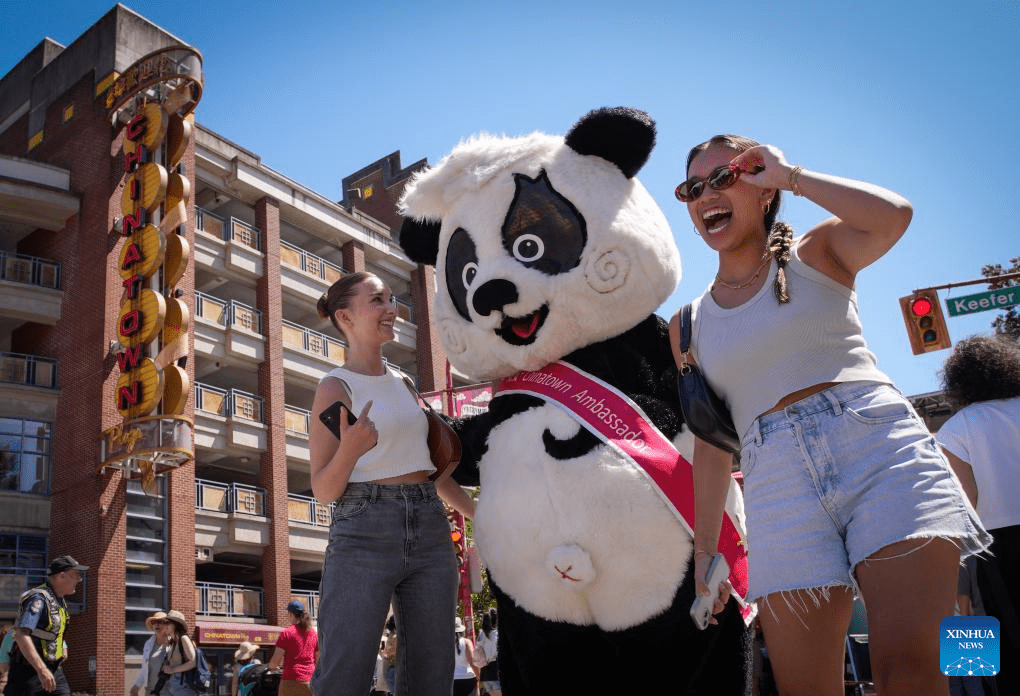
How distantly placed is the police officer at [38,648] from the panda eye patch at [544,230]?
14.8 ft

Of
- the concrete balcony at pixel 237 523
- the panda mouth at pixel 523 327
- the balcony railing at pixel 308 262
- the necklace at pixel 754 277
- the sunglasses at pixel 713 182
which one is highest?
the balcony railing at pixel 308 262

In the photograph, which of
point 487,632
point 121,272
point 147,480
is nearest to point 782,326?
point 487,632

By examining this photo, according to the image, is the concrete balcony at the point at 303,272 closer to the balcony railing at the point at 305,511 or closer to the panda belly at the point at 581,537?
the balcony railing at the point at 305,511

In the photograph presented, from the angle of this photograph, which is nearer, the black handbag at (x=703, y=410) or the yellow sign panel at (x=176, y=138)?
the black handbag at (x=703, y=410)

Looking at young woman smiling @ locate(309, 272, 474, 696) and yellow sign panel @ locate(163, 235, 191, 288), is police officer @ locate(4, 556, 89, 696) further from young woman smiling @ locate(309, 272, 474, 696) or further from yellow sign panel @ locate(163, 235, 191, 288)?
yellow sign panel @ locate(163, 235, 191, 288)

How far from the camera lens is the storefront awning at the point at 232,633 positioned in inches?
824

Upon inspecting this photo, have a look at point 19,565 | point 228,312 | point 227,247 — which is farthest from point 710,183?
point 227,247

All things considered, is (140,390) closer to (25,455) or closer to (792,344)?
(25,455)

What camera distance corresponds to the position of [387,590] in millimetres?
3387

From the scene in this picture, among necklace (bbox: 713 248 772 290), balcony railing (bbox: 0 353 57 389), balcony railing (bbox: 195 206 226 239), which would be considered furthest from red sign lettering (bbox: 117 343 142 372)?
necklace (bbox: 713 248 772 290)

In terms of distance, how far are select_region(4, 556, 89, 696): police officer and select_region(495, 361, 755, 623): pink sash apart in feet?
14.4

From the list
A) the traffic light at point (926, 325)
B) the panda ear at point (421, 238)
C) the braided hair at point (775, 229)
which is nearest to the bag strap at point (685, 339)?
the braided hair at point (775, 229)

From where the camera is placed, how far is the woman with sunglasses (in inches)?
76.8

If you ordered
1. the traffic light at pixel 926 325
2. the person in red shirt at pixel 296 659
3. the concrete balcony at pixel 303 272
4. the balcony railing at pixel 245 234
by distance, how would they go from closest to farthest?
1. the person in red shirt at pixel 296 659
2. the traffic light at pixel 926 325
3. the balcony railing at pixel 245 234
4. the concrete balcony at pixel 303 272
